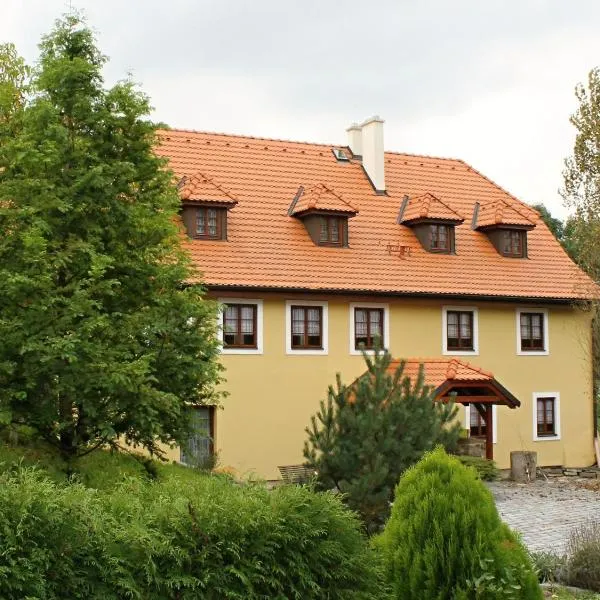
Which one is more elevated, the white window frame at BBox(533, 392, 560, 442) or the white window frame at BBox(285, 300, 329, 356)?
the white window frame at BBox(285, 300, 329, 356)

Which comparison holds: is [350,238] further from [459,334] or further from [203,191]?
[203,191]

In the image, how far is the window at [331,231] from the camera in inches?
1014

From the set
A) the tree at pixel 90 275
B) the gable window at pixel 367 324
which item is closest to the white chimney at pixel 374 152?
the gable window at pixel 367 324

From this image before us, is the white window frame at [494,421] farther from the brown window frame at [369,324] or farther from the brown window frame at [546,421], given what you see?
the brown window frame at [369,324]

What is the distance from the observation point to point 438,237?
90.2 ft

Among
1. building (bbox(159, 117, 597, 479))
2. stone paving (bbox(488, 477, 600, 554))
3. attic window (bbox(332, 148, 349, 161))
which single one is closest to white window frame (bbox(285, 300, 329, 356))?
building (bbox(159, 117, 597, 479))

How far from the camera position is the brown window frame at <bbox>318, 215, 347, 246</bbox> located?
84.4ft

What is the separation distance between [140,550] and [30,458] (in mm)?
8351

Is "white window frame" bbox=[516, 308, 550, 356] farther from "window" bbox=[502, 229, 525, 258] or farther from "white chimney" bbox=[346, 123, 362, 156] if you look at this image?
"white chimney" bbox=[346, 123, 362, 156]

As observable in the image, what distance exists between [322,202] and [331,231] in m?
0.90

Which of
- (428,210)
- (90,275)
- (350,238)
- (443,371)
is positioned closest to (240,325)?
(350,238)

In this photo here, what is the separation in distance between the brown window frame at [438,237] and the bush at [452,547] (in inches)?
797

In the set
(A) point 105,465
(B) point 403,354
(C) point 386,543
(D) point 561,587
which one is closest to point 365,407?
(D) point 561,587

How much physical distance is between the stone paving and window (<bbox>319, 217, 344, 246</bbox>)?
755cm
